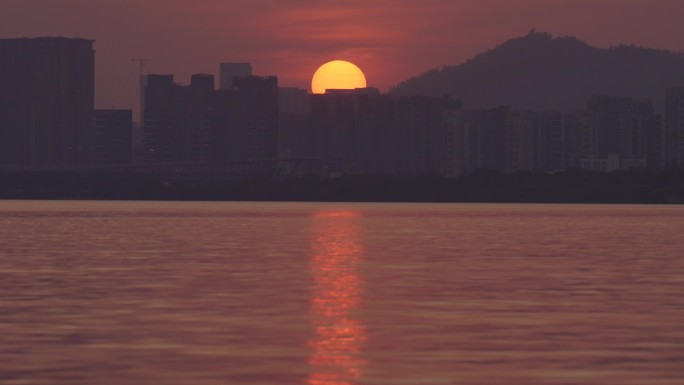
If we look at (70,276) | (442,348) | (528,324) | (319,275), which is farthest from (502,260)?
(442,348)

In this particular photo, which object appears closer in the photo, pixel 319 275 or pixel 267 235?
pixel 319 275

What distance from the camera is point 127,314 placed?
25703 millimetres

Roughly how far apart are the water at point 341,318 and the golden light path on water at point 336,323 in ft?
0.16

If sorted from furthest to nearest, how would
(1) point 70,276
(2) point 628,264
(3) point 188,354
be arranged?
(2) point 628,264
(1) point 70,276
(3) point 188,354

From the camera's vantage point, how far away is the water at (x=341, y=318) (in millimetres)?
18422

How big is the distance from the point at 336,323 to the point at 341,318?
0.86 meters

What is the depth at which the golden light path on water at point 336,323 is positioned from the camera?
60.0 feet

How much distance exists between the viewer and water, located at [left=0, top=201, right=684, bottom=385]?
60.4 ft

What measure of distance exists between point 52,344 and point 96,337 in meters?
1.02

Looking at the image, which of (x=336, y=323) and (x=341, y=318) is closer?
(x=336, y=323)

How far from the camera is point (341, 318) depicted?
25234 mm

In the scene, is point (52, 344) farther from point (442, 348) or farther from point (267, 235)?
point (267, 235)

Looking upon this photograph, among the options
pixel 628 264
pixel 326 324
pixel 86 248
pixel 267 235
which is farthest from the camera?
pixel 267 235

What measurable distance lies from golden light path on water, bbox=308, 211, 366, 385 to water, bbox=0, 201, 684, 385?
50 mm
